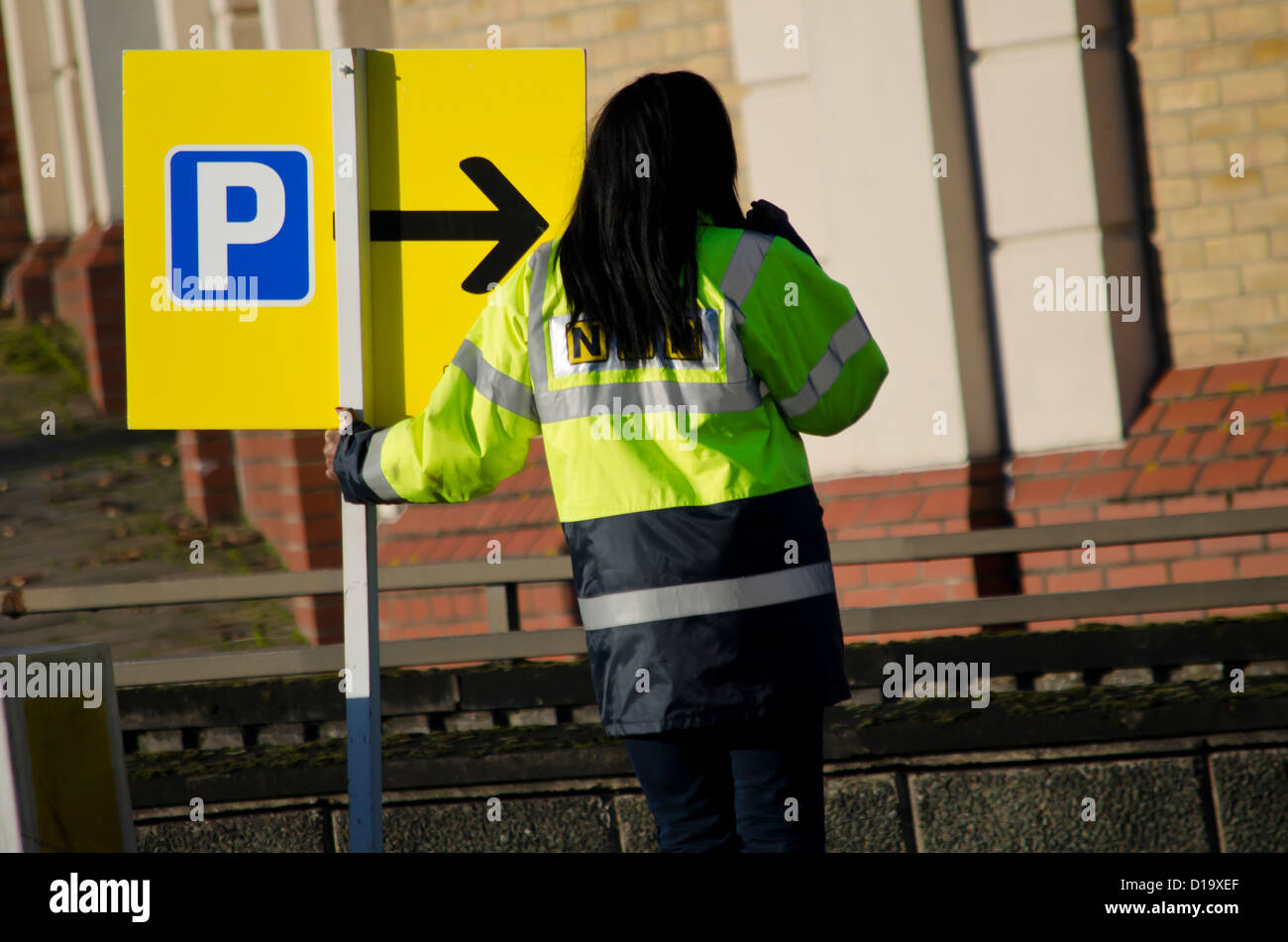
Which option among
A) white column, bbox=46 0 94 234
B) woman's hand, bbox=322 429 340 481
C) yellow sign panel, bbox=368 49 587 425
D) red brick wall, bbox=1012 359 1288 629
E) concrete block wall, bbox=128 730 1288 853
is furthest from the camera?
white column, bbox=46 0 94 234

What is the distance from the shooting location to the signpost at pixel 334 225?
2873 mm

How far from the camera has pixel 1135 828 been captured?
3.58 metres

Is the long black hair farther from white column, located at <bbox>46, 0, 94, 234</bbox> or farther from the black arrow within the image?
white column, located at <bbox>46, 0, 94, 234</bbox>

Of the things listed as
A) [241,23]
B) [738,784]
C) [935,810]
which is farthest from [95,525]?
[738,784]

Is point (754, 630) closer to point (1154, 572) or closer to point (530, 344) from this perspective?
point (530, 344)

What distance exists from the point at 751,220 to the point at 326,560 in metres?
4.87

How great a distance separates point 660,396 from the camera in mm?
2301

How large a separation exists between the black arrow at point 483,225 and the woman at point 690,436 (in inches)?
20.6

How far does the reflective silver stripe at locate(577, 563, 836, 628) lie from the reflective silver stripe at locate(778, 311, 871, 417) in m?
0.27

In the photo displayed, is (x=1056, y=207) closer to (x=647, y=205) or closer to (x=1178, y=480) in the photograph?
(x=1178, y=480)

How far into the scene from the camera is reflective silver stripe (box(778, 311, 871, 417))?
2344 mm

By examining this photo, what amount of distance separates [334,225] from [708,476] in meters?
1.10

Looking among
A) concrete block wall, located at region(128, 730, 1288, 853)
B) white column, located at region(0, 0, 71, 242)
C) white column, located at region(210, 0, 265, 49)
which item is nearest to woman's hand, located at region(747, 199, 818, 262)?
concrete block wall, located at region(128, 730, 1288, 853)
